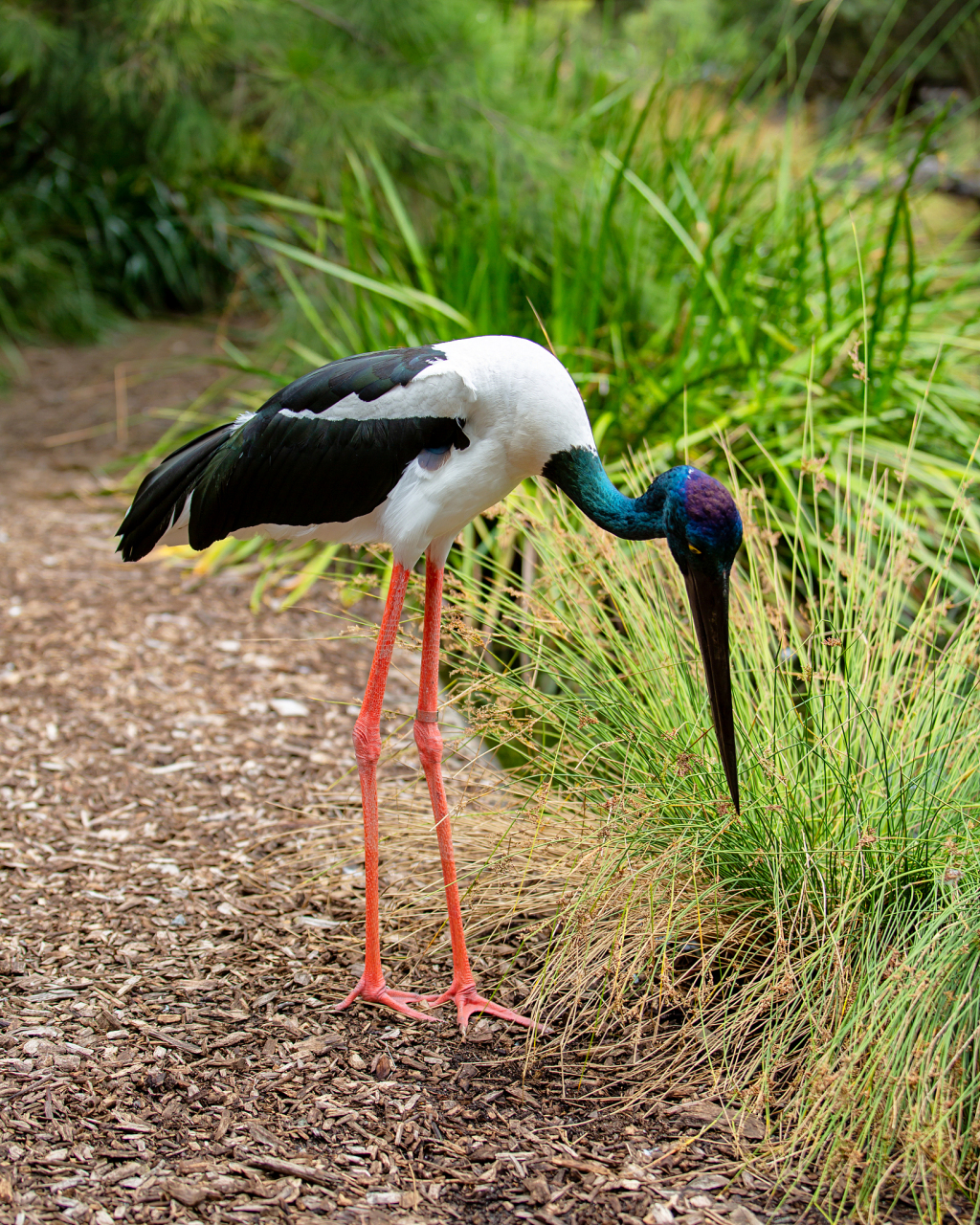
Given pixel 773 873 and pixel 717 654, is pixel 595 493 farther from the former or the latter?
pixel 773 873

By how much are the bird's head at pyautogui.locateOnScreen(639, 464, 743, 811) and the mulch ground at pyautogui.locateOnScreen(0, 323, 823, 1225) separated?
689mm

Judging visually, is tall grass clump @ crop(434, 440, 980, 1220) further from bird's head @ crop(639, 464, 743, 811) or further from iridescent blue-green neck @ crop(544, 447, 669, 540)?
iridescent blue-green neck @ crop(544, 447, 669, 540)

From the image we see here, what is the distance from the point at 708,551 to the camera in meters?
2.02

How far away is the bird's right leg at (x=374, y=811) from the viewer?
7.60ft

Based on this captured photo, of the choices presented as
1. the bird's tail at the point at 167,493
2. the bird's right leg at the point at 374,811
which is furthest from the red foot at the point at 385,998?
the bird's tail at the point at 167,493

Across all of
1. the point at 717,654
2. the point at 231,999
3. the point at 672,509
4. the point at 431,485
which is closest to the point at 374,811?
the point at 231,999

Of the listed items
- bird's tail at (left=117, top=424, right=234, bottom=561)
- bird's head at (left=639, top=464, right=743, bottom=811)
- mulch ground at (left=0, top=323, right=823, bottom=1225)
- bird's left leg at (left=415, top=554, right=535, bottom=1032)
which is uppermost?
bird's head at (left=639, top=464, right=743, bottom=811)

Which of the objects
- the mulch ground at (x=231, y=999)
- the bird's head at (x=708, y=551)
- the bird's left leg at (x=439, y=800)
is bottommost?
the mulch ground at (x=231, y=999)

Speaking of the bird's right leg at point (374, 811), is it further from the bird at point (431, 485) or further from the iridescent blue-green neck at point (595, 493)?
the iridescent blue-green neck at point (595, 493)

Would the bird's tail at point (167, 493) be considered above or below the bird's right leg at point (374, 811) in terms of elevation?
above

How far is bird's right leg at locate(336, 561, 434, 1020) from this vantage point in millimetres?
2316

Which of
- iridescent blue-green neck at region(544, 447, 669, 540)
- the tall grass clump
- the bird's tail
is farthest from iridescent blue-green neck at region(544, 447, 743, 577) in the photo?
the bird's tail

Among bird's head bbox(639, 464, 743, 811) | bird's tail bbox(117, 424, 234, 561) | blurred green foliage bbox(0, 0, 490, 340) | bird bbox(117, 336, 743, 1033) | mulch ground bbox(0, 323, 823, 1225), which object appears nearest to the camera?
mulch ground bbox(0, 323, 823, 1225)

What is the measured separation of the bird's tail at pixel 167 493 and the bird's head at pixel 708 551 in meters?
1.07
